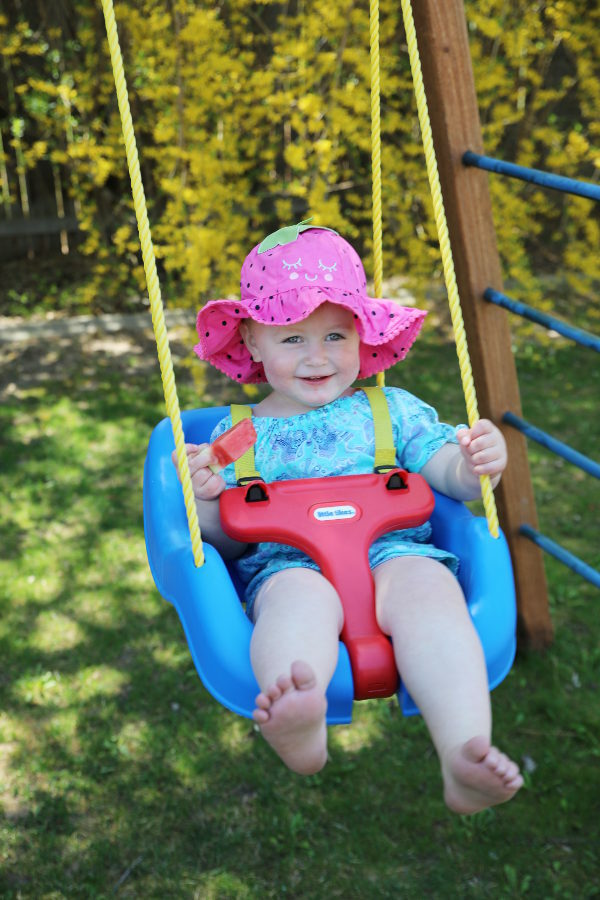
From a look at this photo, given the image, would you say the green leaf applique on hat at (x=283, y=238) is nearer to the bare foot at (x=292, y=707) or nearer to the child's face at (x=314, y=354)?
the child's face at (x=314, y=354)

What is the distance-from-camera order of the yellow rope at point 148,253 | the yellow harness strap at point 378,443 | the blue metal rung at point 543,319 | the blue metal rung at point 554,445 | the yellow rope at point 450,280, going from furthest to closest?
1. the blue metal rung at point 554,445
2. the blue metal rung at point 543,319
3. the yellow harness strap at point 378,443
4. the yellow rope at point 450,280
5. the yellow rope at point 148,253

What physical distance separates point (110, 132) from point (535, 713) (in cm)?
404

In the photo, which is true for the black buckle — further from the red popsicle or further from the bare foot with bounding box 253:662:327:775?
the bare foot with bounding box 253:662:327:775

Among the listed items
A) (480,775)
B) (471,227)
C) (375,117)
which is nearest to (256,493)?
(480,775)

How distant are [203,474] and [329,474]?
32 cm

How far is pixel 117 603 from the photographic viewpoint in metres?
3.77

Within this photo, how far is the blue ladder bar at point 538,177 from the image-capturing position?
2.10 metres

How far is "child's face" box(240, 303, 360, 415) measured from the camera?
2.03m

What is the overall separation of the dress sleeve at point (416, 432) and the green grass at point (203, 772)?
125cm

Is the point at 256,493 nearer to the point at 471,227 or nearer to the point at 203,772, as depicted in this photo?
the point at 471,227

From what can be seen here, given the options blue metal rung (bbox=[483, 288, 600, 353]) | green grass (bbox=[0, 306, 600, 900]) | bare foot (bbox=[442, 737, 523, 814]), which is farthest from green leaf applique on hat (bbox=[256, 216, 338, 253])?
green grass (bbox=[0, 306, 600, 900])

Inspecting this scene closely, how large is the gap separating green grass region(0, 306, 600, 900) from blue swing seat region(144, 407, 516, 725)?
1.08 m

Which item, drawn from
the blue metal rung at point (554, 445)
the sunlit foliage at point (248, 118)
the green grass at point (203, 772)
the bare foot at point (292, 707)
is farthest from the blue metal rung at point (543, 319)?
the sunlit foliage at point (248, 118)

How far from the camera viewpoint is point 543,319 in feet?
8.39
